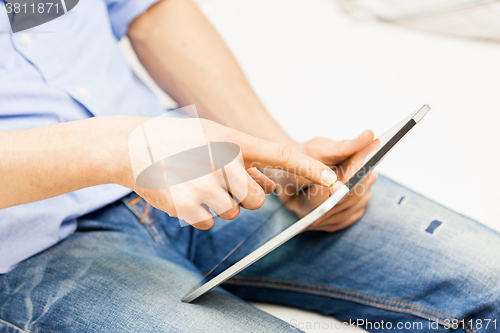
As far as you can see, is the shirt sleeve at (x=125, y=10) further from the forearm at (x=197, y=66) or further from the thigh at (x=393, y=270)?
the thigh at (x=393, y=270)

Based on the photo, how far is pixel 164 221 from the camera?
1.78ft

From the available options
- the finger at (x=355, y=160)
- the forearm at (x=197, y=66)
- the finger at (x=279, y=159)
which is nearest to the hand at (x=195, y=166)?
the finger at (x=279, y=159)

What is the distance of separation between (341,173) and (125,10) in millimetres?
438

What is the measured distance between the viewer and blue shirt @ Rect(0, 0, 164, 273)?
44 cm

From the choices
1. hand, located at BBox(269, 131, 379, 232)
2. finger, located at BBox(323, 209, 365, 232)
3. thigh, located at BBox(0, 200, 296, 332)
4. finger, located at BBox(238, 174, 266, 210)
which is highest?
finger, located at BBox(238, 174, 266, 210)

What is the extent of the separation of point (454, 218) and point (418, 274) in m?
0.10

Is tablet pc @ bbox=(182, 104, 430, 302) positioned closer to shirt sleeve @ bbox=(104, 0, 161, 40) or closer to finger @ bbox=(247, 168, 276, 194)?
finger @ bbox=(247, 168, 276, 194)

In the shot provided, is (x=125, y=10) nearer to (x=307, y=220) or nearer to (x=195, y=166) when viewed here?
(x=195, y=166)

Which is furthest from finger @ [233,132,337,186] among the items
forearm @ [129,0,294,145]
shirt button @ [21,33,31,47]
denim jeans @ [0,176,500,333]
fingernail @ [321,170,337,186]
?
shirt button @ [21,33,31,47]

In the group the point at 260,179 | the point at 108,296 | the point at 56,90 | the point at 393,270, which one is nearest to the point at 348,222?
the point at 393,270

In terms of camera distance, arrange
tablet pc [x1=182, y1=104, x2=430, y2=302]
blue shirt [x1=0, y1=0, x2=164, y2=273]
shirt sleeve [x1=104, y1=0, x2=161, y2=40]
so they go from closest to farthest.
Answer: tablet pc [x1=182, y1=104, x2=430, y2=302]
blue shirt [x1=0, y1=0, x2=164, y2=273]
shirt sleeve [x1=104, y1=0, x2=161, y2=40]

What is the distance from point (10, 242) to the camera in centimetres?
44

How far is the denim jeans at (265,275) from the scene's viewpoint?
415 millimetres

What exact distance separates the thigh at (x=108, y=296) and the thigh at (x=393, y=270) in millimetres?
116
